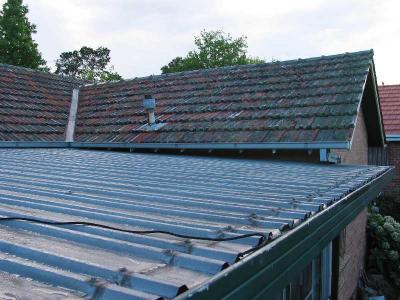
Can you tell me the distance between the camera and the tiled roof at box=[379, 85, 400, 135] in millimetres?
17219

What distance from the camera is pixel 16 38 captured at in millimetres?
26141

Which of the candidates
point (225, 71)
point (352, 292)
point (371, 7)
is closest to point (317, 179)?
point (352, 292)

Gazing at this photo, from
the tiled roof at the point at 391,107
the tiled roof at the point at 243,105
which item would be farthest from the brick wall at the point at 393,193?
the tiled roof at the point at 243,105

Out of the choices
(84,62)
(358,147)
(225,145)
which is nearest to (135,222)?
(225,145)

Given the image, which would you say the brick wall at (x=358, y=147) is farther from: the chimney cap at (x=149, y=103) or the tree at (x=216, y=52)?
the tree at (x=216, y=52)

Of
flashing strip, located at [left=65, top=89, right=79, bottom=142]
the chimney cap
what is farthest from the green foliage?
flashing strip, located at [left=65, top=89, right=79, bottom=142]

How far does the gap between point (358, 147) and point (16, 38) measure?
21394mm

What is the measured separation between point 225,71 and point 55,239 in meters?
10.4

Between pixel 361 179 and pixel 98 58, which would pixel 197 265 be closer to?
pixel 361 179

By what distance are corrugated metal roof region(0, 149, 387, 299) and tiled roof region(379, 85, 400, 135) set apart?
13.2m

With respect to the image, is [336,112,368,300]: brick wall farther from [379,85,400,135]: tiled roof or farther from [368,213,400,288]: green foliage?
[379,85,400,135]: tiled roof

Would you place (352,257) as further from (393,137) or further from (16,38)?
(16,38)

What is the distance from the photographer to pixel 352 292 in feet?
33.6

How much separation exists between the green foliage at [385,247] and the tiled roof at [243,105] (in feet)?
15.9
